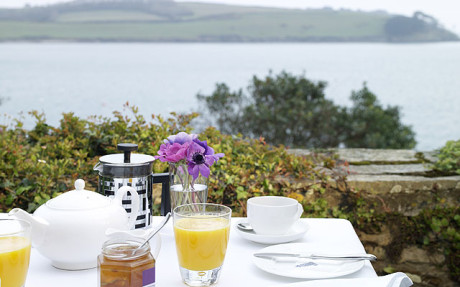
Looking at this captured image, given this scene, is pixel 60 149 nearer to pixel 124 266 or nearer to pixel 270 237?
pixel 270 237

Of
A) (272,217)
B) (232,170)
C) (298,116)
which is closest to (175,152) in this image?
(272,217)

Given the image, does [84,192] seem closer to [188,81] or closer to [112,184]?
[112,184]

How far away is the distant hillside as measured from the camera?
13539 millimetres

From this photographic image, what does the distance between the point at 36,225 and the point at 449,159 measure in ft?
7.59

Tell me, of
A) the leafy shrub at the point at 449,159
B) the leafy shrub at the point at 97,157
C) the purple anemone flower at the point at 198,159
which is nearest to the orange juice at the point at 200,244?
the purple anemone flower at the point at 198,159

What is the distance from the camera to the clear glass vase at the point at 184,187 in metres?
1.32

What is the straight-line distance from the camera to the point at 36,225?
3.43 feet

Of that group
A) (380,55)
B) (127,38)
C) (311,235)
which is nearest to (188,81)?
(127,38)

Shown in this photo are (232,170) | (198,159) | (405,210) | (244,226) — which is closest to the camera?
(198,159)

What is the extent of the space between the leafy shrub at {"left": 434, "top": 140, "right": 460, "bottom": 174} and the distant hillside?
10122 millimetres

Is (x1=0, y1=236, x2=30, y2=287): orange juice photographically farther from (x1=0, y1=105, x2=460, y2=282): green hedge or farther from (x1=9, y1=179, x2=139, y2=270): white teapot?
(x1=0, y1=105, x2=460, y2=282): green hedge

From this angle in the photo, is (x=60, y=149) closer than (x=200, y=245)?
No

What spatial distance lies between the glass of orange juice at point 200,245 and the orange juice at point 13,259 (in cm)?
28

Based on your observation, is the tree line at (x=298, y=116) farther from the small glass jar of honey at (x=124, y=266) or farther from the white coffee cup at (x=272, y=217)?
the small glass jar of honey at (x=124, y=266)
